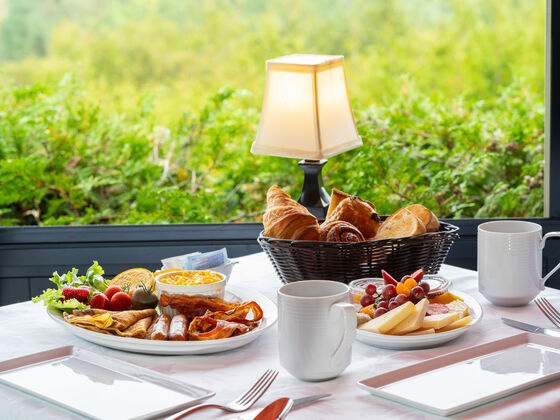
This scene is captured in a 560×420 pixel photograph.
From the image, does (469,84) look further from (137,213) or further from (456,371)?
(456,371)

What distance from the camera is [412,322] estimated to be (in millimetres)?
1142

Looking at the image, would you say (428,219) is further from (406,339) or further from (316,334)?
(316,334)

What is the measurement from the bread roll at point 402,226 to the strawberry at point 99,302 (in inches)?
23.8

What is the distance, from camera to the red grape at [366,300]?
125cm

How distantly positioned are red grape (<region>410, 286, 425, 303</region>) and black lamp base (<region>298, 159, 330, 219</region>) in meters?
0.69

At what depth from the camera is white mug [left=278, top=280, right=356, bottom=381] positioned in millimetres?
983

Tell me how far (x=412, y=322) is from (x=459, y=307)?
0.53ft

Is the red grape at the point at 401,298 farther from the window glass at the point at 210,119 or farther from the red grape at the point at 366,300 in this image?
the window glass at the point at 210,119

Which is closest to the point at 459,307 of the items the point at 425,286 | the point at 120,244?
the point at 425,286

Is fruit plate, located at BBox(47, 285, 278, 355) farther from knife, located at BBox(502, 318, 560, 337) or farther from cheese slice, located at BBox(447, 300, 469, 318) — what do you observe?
knife, located at BBox(502, 318, 560, 337)

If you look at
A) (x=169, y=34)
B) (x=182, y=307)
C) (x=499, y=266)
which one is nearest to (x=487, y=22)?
(x=169, y=34)

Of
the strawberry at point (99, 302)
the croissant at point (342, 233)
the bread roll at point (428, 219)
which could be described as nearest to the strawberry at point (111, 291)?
the strawberry at point (99, 302)

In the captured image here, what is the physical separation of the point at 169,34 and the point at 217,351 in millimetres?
2928

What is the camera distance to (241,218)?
293 cm
